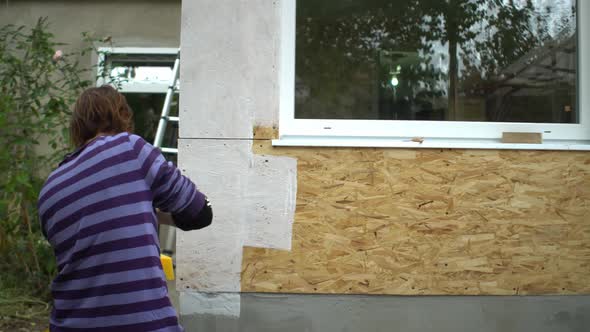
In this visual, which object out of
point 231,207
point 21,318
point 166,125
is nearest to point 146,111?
point 166,125

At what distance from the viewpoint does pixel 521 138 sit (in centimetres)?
362

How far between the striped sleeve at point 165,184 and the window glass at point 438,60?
195 cm

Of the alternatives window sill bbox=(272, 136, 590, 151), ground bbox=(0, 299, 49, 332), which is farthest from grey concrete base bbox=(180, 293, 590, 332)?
ground bbox=(0, 299, 49, 332)

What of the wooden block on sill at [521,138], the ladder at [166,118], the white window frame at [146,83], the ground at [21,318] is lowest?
the ground at [21,318]

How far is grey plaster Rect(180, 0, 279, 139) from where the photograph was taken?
11.6 feet

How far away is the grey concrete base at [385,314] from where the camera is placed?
3484 mm

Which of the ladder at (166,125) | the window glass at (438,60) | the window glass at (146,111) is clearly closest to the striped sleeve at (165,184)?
the window glass at (438,60)

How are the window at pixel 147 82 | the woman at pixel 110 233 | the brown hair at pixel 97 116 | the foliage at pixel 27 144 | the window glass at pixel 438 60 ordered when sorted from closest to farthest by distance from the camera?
the woman at pixel 110 233, the brown hair at pixel 97 116, the window glass at pixel 438 60, the foliage at pixel 27 144, the window at pixel 147 82

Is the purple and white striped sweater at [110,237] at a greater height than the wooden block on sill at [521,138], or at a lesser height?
lesser

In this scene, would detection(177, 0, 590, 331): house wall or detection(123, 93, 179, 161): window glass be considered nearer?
detection(177, 0, 590, 331): house wall

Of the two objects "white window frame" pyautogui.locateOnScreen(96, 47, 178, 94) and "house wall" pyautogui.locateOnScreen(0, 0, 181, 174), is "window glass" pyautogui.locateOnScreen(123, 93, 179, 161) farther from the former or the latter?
"house wall" pyautogui.locateOnScreen(0, 0, 181, 174)

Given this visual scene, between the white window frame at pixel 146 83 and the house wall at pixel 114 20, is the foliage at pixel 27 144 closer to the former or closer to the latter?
the white window frame at pixel 146 83

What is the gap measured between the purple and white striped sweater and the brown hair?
0.11 m

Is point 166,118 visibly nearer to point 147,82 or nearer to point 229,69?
point 147,82
